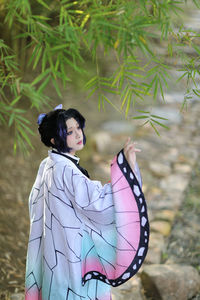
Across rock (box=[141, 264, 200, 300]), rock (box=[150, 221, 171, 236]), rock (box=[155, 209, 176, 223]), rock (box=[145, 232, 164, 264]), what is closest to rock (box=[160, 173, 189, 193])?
rock (box=[155, 209, 176, 223])

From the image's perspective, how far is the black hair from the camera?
1612 mm

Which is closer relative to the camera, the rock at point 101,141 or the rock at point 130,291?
the rock at point 130,291

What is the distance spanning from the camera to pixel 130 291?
2508mm

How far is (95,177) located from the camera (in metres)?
3.76

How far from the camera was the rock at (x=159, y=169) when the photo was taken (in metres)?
3.97

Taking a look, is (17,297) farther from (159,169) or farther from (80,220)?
(159,169)

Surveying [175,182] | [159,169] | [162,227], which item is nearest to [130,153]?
[162,227]

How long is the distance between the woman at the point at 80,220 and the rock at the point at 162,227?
1.45 metres

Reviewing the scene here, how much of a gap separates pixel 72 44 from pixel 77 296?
0.96 m

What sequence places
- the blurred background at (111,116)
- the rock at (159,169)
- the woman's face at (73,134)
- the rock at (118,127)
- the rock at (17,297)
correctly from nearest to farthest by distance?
the blurred background at (111,116)
the woman's face at (73,134)
the rock at (17,297)
the rock at (159,169)
the rock at (118,127)

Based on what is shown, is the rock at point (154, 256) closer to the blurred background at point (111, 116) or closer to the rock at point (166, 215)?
the blurred background at point (111, 116)

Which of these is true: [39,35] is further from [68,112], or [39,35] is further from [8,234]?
[8,234]

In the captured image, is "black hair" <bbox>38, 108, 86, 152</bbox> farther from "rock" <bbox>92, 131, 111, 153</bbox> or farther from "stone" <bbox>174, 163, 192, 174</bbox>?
"rock" <bbox>92, 131, 111, 153</bbox>

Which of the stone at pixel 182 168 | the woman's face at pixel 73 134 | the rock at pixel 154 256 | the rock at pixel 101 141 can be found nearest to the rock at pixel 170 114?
the rock at pixel 101 141
